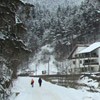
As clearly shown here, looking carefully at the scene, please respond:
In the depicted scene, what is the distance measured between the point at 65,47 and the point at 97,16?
52.4 ft

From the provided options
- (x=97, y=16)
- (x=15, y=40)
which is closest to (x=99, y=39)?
(x=97, y=16)

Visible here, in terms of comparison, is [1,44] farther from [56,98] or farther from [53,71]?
[53,71]

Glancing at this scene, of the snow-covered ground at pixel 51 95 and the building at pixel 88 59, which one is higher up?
the building at pixel 88 59

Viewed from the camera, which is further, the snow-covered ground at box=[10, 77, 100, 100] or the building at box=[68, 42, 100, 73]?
the building at box=[68, 42, 100, 73]

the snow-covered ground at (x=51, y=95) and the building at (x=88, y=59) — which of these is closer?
the snow-covered ground at (x=51, y=95)

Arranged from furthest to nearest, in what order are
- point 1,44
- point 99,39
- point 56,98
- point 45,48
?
point 45,48, point 99,39, point 56,98, point 1,44

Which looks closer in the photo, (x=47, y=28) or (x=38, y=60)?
(x=38, y=60)

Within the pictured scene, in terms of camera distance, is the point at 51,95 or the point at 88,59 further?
the point at 88,59

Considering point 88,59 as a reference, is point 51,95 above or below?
below

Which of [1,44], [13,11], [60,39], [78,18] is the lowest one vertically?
[1,44]

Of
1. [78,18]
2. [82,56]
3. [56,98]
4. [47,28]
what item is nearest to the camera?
[56,98]

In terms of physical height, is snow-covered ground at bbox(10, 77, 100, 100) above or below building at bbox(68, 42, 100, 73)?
below

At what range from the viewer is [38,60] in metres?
120

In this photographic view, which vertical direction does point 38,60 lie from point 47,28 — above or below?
below
